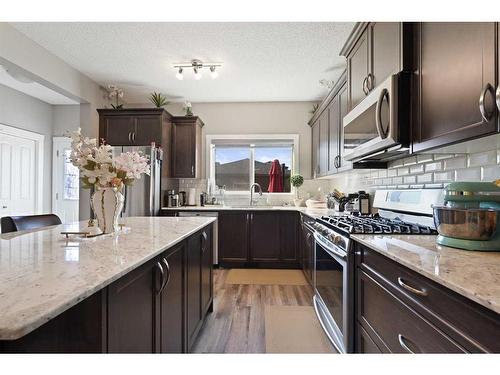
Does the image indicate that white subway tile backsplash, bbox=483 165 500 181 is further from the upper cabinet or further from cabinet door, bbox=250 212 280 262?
cabinet door, bbox=250 212 280 262

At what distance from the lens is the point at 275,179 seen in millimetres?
4691

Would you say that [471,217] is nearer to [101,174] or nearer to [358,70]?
[358,70]

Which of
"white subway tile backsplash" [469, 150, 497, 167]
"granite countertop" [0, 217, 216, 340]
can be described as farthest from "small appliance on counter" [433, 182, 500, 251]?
"granite countertop" [0, 217, 216, 340]

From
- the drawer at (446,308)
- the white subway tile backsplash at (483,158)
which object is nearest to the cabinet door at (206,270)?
the drawer at (446,308)

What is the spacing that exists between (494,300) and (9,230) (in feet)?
7.98

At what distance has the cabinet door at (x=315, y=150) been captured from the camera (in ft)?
13.4

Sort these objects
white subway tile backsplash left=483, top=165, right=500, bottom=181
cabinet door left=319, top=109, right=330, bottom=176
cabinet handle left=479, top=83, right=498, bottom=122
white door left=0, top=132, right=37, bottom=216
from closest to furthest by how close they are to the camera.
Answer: cabinet handle left=479, top=83, right=498, bottom=122 → white subway tile backsplash left=483, top=165, right=500, bottom=181 → cabinet door left=319, top=109, right=330, bottom=176 → white door left=0, top=132, right=37, bottom=216

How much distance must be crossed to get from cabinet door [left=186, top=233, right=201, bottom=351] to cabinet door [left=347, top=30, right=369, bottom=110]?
1.57 m

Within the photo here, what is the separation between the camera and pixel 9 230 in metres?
1.88

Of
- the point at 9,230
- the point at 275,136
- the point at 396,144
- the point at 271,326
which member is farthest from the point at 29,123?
the point at 396,144

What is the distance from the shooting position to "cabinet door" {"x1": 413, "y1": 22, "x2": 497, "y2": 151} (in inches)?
40.0

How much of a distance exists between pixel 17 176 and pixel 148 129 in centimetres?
228

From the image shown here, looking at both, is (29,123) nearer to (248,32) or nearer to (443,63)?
(248,32)

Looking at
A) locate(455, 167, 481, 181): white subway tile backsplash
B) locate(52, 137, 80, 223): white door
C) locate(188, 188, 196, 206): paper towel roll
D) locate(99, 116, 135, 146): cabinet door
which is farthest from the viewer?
locate(52, 137, 80, 223): white door
